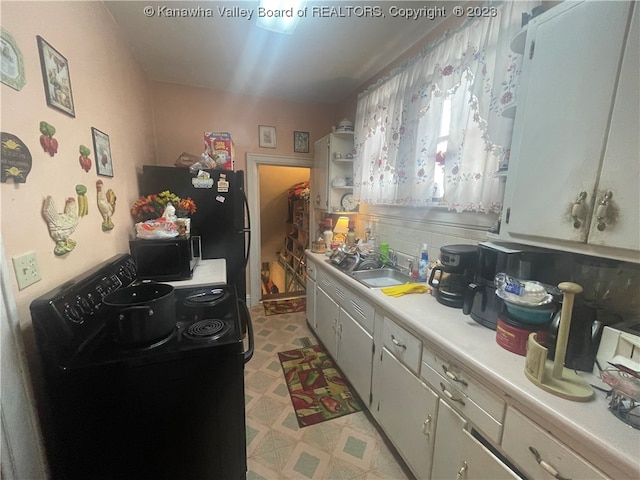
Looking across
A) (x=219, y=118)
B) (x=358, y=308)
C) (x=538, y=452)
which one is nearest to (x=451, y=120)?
(x=358, y=308)

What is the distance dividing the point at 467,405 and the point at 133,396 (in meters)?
1.16

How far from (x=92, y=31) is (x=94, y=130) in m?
0.59

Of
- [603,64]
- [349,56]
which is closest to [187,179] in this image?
[349,56]

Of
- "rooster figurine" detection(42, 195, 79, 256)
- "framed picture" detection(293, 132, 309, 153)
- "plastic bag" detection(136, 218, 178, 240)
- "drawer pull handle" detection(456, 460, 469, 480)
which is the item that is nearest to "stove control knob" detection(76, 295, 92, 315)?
"rooster figurine" detection(42, 195, 79, 256)

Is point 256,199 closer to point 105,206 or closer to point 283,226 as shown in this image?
point 105,206

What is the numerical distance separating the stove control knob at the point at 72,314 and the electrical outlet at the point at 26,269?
14 cm

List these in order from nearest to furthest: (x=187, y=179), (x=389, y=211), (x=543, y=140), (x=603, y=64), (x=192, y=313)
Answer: (x=603, y=64) < (x=543, y=140) < (x=192, y=313) < (x=187, y=179) < (x=389, y=211)

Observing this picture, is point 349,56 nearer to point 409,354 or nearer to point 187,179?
point 187,179

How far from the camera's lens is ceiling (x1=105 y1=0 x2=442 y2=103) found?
5.47ft

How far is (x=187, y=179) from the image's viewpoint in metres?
2.11

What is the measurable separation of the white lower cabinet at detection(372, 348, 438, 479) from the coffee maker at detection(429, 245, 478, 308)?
412 millimetres

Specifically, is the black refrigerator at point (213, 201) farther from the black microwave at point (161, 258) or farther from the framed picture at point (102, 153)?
the black microwave at point (161, 258)

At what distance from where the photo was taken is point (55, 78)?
1041 mm

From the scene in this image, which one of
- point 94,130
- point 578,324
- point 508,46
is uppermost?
point 508,46
